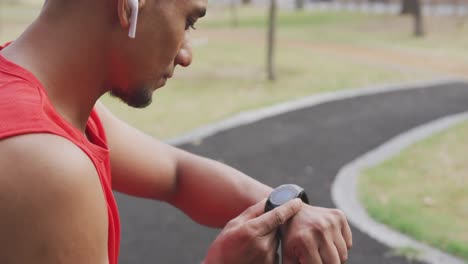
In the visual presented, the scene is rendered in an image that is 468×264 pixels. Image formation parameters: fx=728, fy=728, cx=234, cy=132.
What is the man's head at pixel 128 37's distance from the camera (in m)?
1.49

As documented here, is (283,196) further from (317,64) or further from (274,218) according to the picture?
(317,64)

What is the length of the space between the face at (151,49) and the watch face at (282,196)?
1.17 ft

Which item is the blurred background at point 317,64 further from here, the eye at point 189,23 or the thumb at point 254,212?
the eye at point 189,23

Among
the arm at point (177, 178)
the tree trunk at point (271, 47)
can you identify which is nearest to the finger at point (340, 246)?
the arm at point (177, 178)

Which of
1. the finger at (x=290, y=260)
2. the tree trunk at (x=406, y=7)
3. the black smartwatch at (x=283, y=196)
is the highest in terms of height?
the black smartwatch at (x=283, y=196)

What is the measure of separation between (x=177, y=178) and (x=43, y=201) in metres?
0.74

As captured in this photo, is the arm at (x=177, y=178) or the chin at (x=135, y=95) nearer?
the chin at (x=135, y=95)

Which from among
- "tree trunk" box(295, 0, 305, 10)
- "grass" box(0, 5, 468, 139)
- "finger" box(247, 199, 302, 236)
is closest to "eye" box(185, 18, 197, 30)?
"finger" box(247, 199, 302, 236)

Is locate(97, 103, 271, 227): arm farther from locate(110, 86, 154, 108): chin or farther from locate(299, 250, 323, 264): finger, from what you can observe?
locate(299, 250, 323, 264): finger

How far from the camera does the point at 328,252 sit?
1.50 metres

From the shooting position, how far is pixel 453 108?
11.0m

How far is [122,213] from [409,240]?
7.66 ft

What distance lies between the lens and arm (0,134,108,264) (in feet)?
4.20

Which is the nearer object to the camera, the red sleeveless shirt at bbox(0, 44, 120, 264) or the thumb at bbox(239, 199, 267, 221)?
the red sleeveless shirt at bbox(0, 44, 120, 264)
